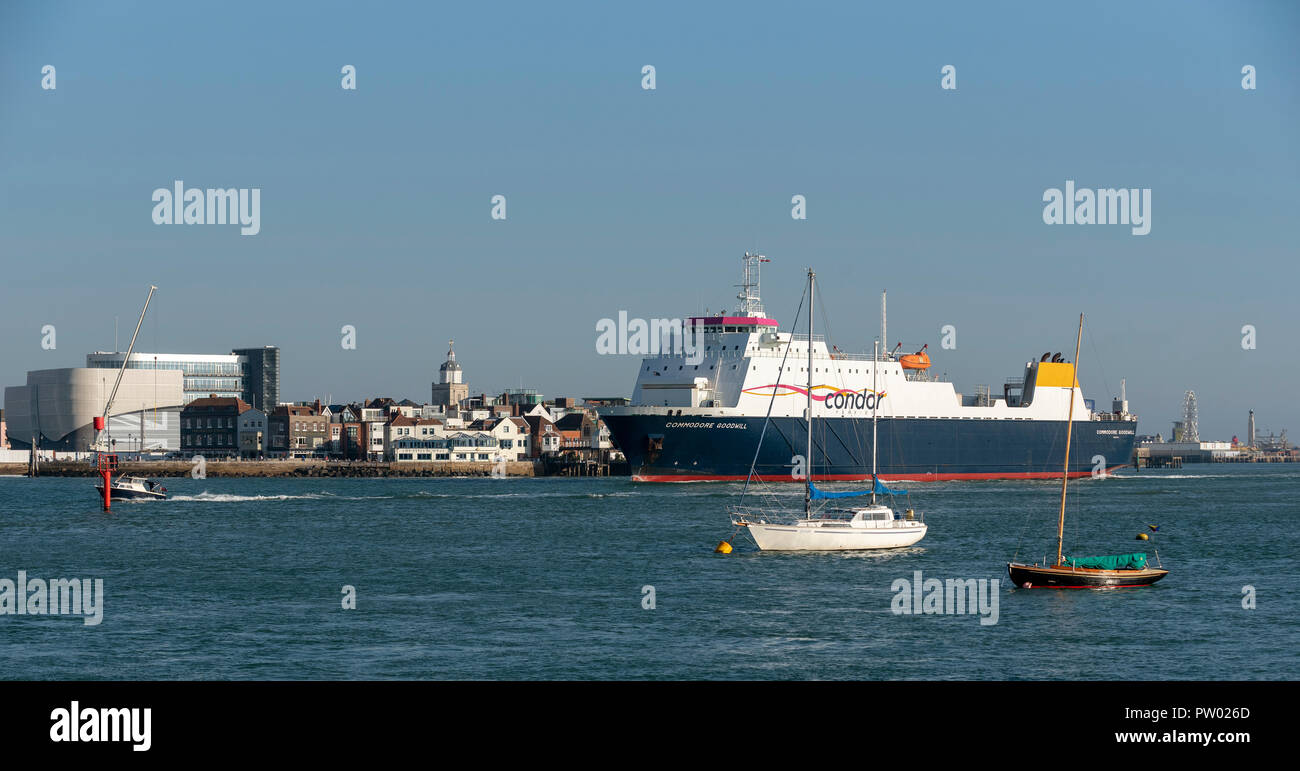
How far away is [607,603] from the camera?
93.5 feet

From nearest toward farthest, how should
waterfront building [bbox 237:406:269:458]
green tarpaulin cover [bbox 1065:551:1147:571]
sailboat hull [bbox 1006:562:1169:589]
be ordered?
sailboat hull [bbox 1006:562:1169:589] → green tarpaulin cover [bbox 1065:551:1147:571] → waterfront building [bbox 237:406:269:458]

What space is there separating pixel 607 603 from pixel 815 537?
10829mm

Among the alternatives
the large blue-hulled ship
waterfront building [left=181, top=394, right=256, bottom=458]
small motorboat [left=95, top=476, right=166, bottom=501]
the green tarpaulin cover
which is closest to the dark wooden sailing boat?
the green tarpaulin cover

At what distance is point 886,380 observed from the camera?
272 ft

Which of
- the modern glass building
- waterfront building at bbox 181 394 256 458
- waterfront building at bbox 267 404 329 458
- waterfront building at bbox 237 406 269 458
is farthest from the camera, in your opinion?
the modern glass building

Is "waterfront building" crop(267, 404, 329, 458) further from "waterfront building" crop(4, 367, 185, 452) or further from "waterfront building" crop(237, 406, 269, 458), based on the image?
"waterfront building" crop(4, 367, 185, 452)

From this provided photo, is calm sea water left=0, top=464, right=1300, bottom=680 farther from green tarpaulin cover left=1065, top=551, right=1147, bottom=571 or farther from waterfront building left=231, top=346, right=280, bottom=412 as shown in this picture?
waterfront building left=231, top=346, right=280, bottom=412

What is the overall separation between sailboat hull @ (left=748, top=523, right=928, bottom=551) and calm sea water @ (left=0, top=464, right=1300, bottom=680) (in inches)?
17.0

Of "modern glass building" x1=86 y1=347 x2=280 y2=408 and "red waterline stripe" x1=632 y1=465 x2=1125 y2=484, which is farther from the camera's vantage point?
"modern glass building" x1=86 y1=347 x2=280 y2=408

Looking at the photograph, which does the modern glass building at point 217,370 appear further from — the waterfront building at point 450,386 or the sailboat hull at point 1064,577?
the sailboat hull at point 1064,577

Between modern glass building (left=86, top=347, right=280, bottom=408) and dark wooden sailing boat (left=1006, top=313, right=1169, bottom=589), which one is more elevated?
modern glass building (left=86, top=347, right=280, bottom=408)

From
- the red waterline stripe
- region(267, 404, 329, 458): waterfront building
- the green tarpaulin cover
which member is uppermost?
region(267, 404, 329, 458): waterfront building

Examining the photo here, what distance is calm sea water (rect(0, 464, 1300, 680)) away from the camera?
71.2ft
